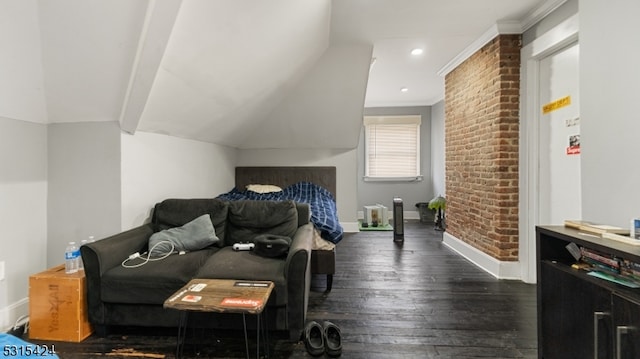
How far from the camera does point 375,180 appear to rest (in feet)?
22.1

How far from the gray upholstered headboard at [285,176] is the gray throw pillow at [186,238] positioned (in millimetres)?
2886

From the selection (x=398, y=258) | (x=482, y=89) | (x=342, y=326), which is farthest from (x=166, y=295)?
(x=482, y=89)

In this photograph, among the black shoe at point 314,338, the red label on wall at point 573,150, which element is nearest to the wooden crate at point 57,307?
the black shoe at point 314,338

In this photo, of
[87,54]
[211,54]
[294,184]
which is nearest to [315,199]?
[294,184]

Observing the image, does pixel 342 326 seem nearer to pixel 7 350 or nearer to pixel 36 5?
pixel 7 350

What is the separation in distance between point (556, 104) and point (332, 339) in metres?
2.86

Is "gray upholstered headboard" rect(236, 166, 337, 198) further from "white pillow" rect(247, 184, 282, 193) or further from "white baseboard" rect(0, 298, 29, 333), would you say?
"white baseboard" rect(0, 298, 29, 333)

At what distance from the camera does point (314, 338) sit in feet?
6.51

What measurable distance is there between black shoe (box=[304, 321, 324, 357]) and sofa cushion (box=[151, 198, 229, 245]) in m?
1.14

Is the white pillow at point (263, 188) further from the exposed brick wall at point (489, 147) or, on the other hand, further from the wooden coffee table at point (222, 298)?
the wooden coffee table at point (222, 298)

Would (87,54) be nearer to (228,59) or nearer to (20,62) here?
(20,62)

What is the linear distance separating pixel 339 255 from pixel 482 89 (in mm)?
2659

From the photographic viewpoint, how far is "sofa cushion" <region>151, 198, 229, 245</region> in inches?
107

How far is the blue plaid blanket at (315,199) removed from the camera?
334 centimetres
